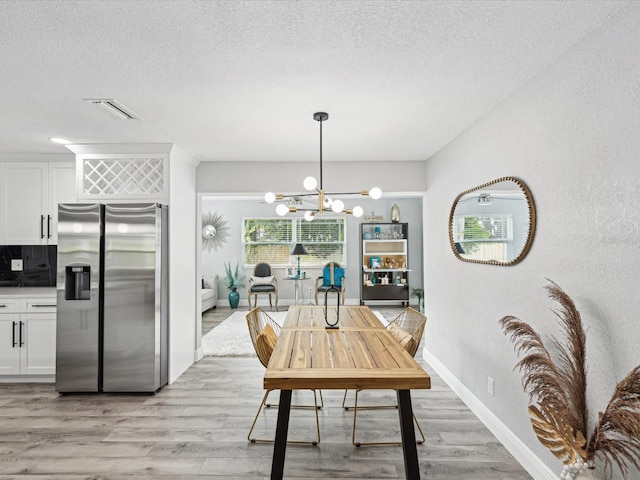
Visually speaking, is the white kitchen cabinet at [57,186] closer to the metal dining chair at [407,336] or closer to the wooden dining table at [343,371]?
the wooden dining table at [343,371]

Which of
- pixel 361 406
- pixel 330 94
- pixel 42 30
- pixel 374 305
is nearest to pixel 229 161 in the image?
pixel 330 94

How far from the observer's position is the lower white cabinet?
3861 millimetres

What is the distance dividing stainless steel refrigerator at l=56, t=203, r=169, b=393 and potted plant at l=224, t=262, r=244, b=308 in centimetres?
430

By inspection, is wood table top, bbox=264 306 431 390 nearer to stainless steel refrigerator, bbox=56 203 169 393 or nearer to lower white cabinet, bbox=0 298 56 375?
stainless steel refrigerator, bbox=56 203 169 393

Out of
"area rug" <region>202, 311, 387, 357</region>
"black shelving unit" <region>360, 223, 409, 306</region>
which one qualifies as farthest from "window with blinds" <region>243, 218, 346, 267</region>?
"area rug" <region>202, 311, 387, 357</region>

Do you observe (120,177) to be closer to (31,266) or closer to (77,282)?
(77,282)

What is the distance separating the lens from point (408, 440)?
203 cm

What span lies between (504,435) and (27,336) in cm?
449

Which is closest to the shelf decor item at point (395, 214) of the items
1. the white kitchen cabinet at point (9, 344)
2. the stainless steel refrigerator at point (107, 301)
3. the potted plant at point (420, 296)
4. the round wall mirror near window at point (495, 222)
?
the potted plant at point (420, 296)

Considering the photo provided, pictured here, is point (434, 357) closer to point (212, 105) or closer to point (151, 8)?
point (212, 105)

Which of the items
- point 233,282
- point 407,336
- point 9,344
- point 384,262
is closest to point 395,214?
point 384,262

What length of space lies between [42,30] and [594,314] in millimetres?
2950

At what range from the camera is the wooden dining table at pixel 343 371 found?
1.93m

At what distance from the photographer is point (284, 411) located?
6.90 ft
